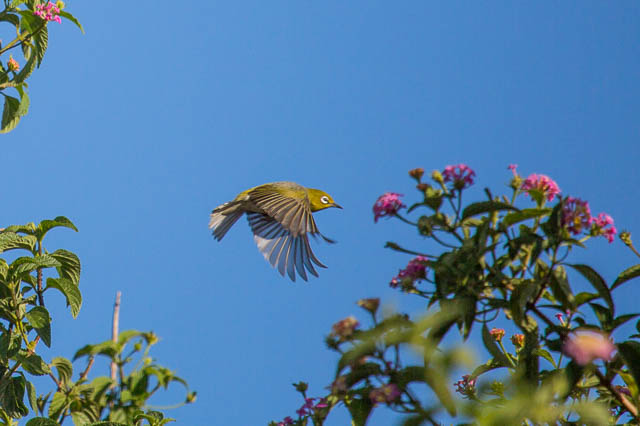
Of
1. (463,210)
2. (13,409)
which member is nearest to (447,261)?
(463,210)

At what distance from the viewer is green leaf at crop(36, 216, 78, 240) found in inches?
154

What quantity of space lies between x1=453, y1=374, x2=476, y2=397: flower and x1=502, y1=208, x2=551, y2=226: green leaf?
1.30m

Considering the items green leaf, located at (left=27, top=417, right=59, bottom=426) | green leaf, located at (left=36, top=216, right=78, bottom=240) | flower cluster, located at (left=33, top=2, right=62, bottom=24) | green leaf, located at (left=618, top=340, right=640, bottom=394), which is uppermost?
flower cluster, located at (left=33, top=2, right=62, bottom=24)

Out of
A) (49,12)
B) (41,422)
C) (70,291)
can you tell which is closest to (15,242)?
(70,291)

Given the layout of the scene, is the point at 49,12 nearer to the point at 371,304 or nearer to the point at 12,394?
the point at 12,394

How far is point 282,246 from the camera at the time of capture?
6.86 m

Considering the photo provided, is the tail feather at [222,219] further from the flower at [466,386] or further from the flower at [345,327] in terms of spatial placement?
the flower at [345,327]

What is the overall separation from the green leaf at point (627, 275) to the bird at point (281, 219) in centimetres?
367

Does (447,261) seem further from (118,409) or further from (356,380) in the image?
(118,409)

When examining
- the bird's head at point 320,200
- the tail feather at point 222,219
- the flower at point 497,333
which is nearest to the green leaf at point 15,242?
the flower at point 497,333

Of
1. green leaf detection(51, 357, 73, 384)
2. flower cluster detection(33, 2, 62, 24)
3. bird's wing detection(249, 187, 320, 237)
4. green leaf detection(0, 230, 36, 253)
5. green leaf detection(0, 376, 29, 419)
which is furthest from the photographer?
bird's wing detection(249, 187, 320, 237)

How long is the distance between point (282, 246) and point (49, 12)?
307cm

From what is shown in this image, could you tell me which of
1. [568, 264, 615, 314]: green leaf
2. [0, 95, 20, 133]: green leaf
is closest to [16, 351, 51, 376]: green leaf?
[0, 95, 20, 133]: green leaf

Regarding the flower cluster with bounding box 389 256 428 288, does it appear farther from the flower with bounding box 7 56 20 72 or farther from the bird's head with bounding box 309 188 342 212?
the bird's head with bounding box 309 188 342 212
